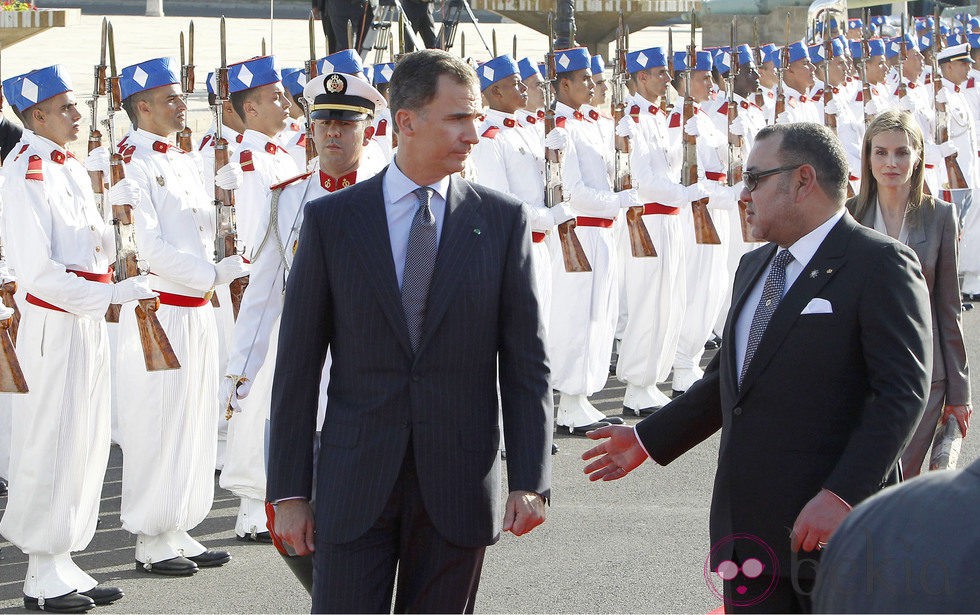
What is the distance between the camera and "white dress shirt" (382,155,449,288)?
3.47 m

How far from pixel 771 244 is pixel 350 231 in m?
1.04

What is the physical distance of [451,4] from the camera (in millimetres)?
13641

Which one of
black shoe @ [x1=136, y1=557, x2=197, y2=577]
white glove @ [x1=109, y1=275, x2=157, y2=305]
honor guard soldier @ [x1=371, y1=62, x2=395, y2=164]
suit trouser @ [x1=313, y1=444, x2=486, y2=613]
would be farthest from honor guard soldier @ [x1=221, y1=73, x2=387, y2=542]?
honor guard soldier @ [x1=371, y1=62, x2=395, y2=164]

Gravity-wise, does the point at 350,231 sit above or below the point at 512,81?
below

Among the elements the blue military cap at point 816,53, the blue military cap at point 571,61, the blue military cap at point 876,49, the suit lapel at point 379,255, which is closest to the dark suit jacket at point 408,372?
the suit lapel at point 379,255

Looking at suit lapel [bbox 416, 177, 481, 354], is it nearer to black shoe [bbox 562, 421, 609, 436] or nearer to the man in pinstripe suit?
the man in pinstripe suit

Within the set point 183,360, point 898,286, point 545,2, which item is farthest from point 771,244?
point 545,2

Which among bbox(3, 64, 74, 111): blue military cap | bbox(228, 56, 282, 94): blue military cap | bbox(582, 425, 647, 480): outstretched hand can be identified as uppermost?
bbox(228, 56, 282, 94): blue military cap

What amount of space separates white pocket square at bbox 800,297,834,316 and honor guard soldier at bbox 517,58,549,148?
489 centimetres

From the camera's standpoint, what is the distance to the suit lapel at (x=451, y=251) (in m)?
3.38

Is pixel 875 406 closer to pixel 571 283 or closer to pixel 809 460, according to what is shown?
pixel 809 460

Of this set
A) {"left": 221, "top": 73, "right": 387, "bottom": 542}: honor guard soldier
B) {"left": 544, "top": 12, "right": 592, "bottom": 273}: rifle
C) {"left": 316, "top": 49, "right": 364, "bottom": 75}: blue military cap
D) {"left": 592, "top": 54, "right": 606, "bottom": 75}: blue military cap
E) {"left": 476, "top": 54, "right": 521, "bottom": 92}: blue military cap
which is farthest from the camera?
{"left": 592, "top": 54, "right": 606, "bottom": 75}: blue military cap

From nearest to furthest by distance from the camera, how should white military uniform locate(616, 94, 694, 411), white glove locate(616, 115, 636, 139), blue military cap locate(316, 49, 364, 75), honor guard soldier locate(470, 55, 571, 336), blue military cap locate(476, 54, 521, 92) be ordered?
blue military cap locate(316, 49, 364, 75) < honor guard soldier locate(470, 55, 571, 336) < blue military cap locate(476, 54, 521, 92) < white glove locate(616, 115, 636, 139) < white military uniform locate(616, 94, 694, 411)

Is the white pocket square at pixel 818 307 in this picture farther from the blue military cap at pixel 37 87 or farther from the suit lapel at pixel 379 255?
the blue military cap at pixel 37 87
